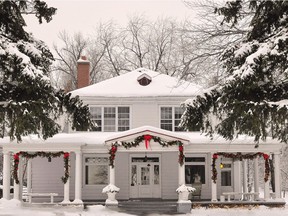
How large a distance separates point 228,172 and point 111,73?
79.5 feet

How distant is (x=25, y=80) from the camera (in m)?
11.4

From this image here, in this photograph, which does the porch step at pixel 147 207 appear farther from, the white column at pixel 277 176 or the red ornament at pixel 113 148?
the white column at pixel 277 176

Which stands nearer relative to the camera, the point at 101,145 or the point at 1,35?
the point at 1,35

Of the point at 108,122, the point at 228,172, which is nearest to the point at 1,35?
the point at 108,122

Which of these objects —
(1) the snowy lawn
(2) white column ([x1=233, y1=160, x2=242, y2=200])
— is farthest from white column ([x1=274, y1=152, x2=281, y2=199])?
(2) white column ([x1=233, y1=160, x2=242, y2=200])

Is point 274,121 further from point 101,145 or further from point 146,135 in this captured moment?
point 101,145

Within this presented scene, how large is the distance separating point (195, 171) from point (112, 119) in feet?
18.6

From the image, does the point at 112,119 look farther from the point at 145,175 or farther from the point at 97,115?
the point at 145,175

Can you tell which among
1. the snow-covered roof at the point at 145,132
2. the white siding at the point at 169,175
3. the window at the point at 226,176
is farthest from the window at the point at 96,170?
the window at the point at 226,176

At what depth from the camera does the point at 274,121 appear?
11.1 meters

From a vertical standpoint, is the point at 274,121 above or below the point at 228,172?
above

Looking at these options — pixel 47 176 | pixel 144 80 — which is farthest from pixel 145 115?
pixel 47 176

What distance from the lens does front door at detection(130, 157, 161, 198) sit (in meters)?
27.8

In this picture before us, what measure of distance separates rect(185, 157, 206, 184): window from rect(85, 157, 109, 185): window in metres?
4.68
